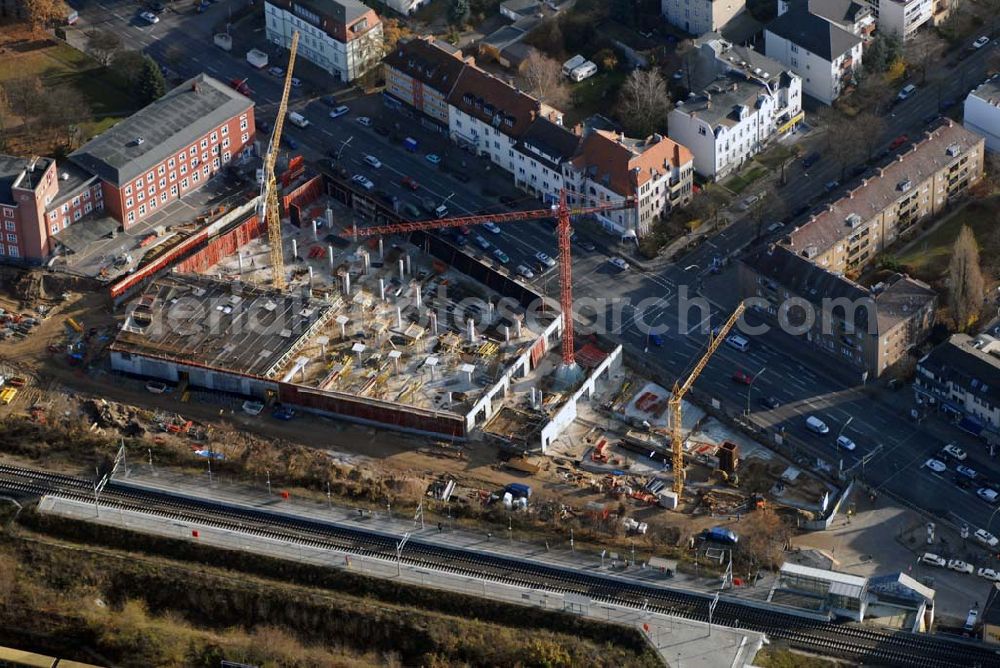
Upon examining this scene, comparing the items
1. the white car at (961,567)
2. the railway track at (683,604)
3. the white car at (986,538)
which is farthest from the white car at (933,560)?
the railway track at (683,604)

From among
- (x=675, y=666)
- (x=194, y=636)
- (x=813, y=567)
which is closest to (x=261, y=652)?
(x=194, y=636)

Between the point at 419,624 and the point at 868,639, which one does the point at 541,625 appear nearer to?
the point at 419,624

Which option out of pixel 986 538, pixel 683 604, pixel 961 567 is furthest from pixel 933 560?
pixel 683 604

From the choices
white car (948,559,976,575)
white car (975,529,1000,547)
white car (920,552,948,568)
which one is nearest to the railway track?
white car (920,552,948,568)

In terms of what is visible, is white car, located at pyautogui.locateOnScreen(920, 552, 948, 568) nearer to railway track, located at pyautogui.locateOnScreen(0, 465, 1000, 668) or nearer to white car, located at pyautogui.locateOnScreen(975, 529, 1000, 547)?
white car, located at pyautogui.locateOnScreen(975, 529, 1000, 547)

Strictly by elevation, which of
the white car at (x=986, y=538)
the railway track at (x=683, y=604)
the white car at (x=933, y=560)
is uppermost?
the white car at (x=986, y=538)

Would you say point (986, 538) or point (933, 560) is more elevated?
point (986, 538)

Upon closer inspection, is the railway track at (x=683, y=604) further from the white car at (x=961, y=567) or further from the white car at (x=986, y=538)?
the white car at (x=986, y=538)

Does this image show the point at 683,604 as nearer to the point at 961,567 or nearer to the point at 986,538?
the point at 961,567
